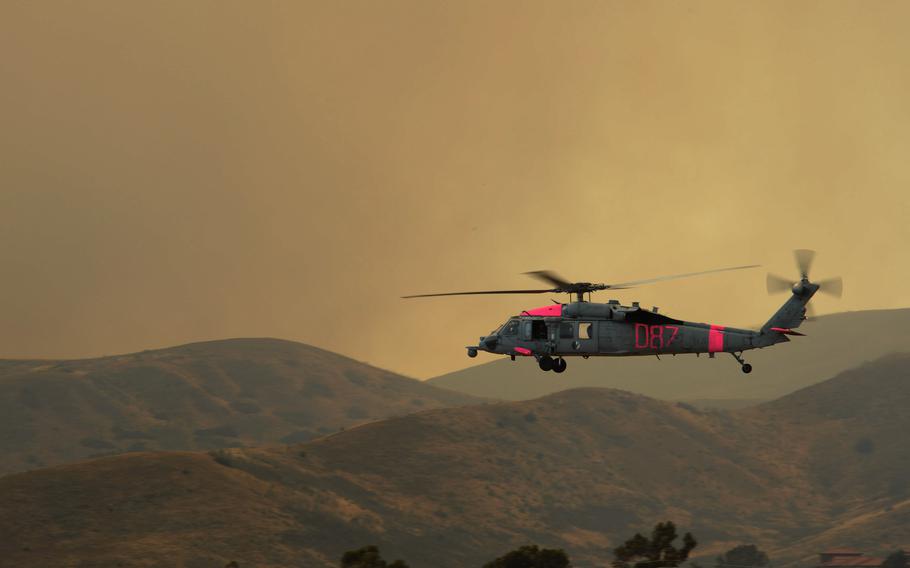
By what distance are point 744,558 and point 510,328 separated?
136455mm

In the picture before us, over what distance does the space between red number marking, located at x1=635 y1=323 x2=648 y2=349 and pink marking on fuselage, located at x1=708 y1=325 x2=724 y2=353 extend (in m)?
2.80

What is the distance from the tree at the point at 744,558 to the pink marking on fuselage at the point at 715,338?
5056 inches

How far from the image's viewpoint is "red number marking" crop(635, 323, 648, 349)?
4650cm

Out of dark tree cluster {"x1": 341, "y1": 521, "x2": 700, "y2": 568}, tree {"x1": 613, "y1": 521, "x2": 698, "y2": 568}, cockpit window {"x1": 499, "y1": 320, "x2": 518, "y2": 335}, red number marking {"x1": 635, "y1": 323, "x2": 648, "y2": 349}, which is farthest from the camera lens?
tree {"x1": 613, "y1": 521, "x2": 698, "y2": 568}

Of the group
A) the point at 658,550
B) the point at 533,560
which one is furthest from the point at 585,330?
the point at 658,550

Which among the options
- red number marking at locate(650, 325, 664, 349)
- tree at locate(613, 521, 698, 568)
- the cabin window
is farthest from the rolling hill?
red number marking at locate(650, 325, 664, 349)

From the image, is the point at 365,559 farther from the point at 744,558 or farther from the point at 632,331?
the point at 744,558

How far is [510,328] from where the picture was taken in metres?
49.6

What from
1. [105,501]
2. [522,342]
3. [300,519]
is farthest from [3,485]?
[522,342]

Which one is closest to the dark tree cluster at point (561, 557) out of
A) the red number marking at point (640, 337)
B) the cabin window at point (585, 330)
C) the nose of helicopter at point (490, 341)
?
the nose of helicopter at point (490, 341)

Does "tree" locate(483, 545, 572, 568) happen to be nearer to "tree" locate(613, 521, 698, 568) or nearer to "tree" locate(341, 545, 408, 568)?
"tree" locate(613, 521, 698, 568)

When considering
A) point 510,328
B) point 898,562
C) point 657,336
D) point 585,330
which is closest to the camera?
point 657,336

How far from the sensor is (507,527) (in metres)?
179

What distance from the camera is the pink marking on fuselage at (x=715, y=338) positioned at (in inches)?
1849
